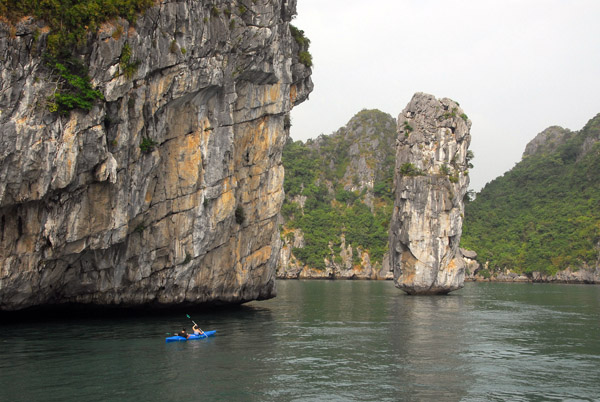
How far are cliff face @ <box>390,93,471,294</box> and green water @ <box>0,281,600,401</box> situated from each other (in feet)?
59.0

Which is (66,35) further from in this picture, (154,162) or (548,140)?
(548,140)

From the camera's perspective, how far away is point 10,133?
1800 centimetres

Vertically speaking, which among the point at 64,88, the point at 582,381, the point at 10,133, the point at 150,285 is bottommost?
the point at 582,381

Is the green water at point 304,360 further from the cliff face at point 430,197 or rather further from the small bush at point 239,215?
A: the cliff face at point 430,197

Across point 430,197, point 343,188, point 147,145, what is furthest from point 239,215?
point 343,188

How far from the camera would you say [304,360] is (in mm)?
17469

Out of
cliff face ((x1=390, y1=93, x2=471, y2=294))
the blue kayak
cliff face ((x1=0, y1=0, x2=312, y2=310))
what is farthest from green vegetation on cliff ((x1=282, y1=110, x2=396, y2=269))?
the blue kayak

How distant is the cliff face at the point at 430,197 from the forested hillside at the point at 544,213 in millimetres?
37529

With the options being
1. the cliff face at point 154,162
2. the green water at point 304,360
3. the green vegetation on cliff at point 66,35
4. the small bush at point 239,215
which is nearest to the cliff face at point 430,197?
the green water at point 304,360

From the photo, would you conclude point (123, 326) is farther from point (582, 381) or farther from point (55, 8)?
point (582, 381)

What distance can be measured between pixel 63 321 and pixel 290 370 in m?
15.7

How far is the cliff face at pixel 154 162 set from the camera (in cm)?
1902

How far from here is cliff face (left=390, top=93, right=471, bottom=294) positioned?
47469mm

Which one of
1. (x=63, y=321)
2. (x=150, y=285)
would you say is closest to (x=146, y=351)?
(x=150, y=285)
